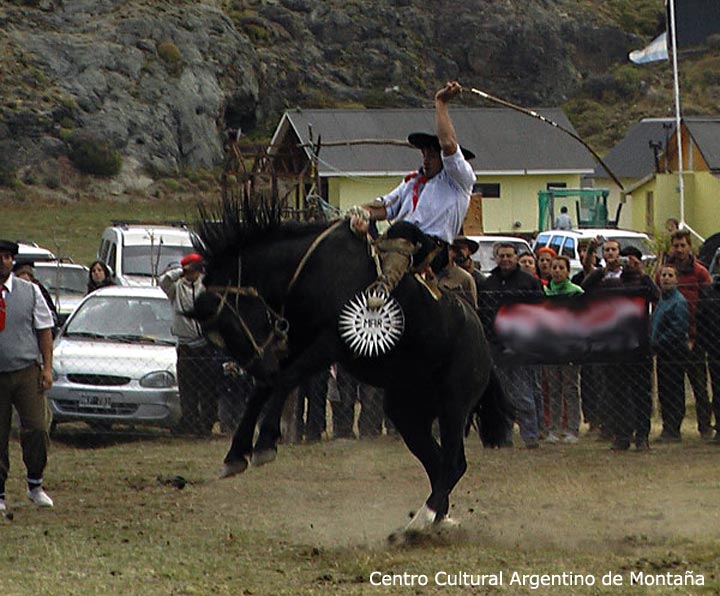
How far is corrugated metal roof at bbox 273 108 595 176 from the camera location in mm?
49969

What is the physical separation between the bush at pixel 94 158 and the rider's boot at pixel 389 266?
Answer: 4546 centimetres

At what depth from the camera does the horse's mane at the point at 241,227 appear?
28.0 ft

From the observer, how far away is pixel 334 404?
1398 cm

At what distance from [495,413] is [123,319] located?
6.53m

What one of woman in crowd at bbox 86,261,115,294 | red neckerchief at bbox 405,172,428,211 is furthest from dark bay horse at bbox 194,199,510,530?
woman in crowd at bbox 86,261,115,294

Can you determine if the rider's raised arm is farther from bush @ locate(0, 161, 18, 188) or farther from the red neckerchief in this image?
bush @ locate(0, 161, 18, 188)

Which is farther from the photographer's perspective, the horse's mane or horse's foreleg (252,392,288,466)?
the horse's mane

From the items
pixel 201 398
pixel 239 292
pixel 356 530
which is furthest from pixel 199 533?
pixel 201 398

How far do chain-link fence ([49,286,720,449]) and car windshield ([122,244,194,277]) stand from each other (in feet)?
23.1

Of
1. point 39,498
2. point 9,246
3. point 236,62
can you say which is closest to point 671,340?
point 39,498

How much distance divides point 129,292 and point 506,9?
2906 inches

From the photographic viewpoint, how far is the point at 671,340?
515 inches

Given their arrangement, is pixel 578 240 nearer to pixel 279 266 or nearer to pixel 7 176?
pixel 279 266

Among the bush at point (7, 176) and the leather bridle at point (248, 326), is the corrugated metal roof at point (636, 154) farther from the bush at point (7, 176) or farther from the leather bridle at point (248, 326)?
the leather bridle at point (248, 326)
